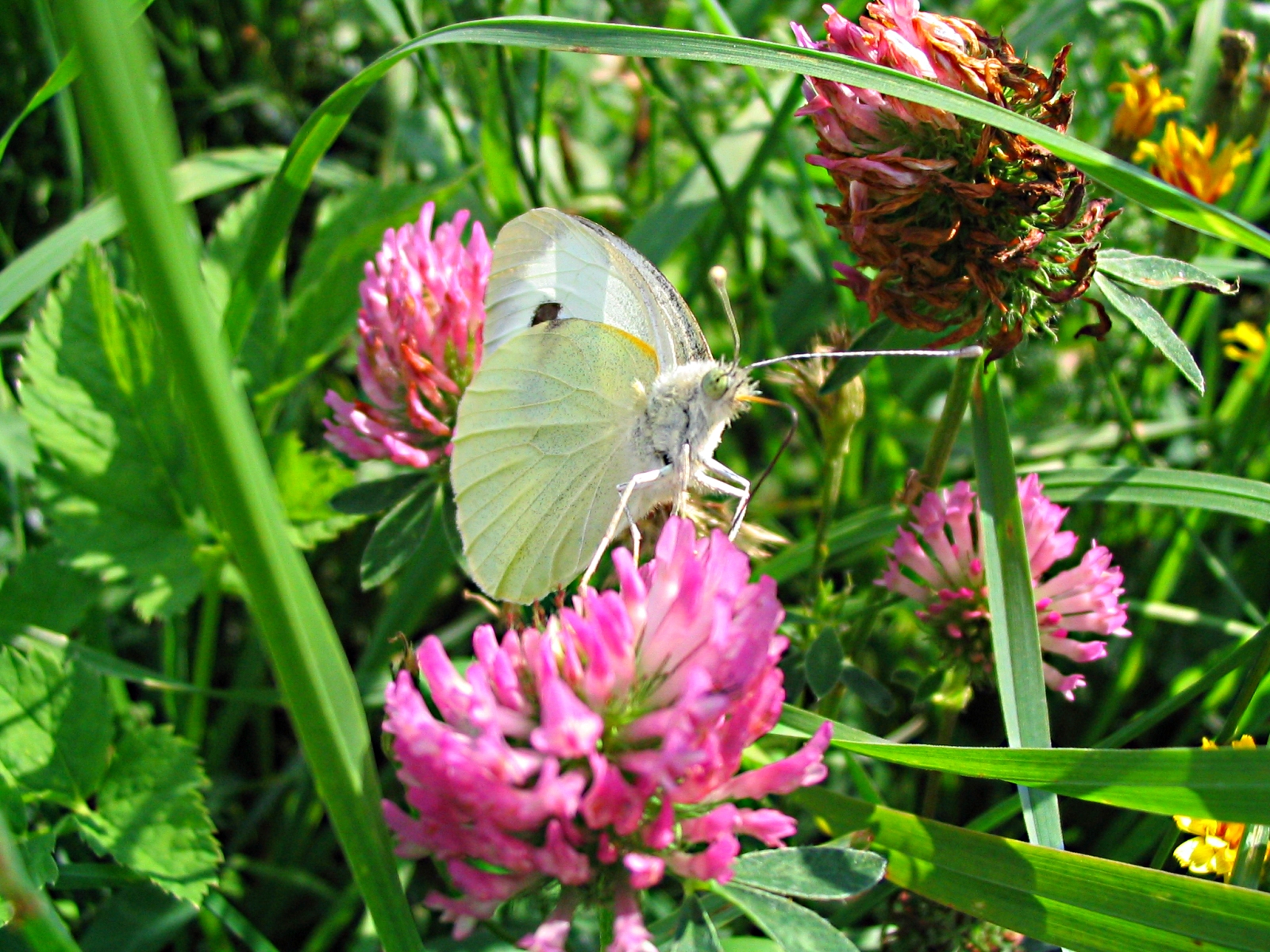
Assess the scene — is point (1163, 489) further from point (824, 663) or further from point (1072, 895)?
point (1072, 895)

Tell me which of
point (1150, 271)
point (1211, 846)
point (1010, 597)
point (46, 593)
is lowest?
point (1211, 846)

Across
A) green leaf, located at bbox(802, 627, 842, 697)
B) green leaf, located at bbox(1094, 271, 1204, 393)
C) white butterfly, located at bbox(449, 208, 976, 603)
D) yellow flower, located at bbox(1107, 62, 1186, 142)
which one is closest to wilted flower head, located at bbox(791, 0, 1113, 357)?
green leaf, located at bbox(1094, 271, 1204, 393)

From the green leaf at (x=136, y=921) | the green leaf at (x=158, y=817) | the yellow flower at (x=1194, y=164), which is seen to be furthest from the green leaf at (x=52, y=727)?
the yellow flower at (x=1194, y=164)

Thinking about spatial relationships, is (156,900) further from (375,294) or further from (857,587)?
(857,587)

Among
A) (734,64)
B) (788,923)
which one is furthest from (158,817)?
(734,64)

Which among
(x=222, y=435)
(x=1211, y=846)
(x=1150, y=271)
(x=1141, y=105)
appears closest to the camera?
(x=222, y=435)

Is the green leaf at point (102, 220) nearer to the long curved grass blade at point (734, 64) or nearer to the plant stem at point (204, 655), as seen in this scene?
the long curved grass blade at point (734, 64)

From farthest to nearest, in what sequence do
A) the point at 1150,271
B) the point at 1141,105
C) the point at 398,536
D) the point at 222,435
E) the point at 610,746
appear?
1. the point at 1141,105
2. the point at 398,536
3. the point at 1150,271
4. the point at 610,746
5. the point at 222,435
